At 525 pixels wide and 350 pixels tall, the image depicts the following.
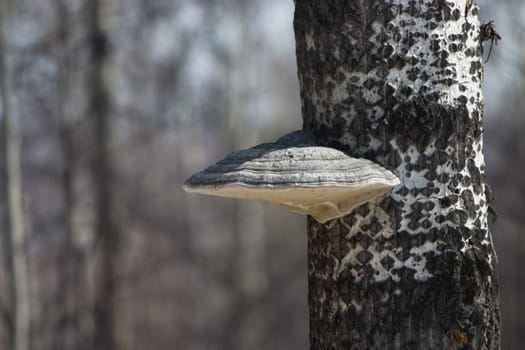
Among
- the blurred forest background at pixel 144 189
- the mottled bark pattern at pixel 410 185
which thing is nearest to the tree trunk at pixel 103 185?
the blurred forest background at pixel 144 189

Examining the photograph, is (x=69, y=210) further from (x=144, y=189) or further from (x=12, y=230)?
(x=144, y=189)

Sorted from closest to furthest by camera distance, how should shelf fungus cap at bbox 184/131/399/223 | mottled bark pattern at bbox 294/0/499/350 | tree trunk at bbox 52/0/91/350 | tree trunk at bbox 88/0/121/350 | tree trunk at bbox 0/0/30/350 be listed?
1. shelf fungus cap at bbox 184/131/399/223
2. mottled bark pattern at bbox 294/0/499/350
3. tree trunk at bbox 0/0/30/350
4. tree trunk at bbox 88/0/121/350
5. tree trunk at bbox 52/0/91/350

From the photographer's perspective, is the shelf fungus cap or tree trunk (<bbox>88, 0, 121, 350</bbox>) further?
tree trunk (<bbox>88, 0, 121, 350</bbox>)

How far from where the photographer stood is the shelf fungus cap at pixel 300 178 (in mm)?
2211

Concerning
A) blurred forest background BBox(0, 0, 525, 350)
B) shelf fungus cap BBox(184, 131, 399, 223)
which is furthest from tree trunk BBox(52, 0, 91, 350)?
shelf fungus cap BBox(184, 131, 399, 223)

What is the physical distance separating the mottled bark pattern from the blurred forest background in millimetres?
6554

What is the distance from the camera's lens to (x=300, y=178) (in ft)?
7.24

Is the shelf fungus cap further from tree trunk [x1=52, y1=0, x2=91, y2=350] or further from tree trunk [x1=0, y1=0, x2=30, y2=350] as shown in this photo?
tree trunk [x1=52, y1=0, x2=91, y2=350]

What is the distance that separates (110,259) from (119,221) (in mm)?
526

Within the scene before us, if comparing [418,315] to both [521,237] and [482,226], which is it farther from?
Result: [521,237]

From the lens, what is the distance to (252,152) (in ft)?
7.84

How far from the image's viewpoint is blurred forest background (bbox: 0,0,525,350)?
10.1m

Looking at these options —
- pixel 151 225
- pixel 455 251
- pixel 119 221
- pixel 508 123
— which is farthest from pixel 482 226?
pixel 508 123

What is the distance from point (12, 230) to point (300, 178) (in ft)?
22.4
